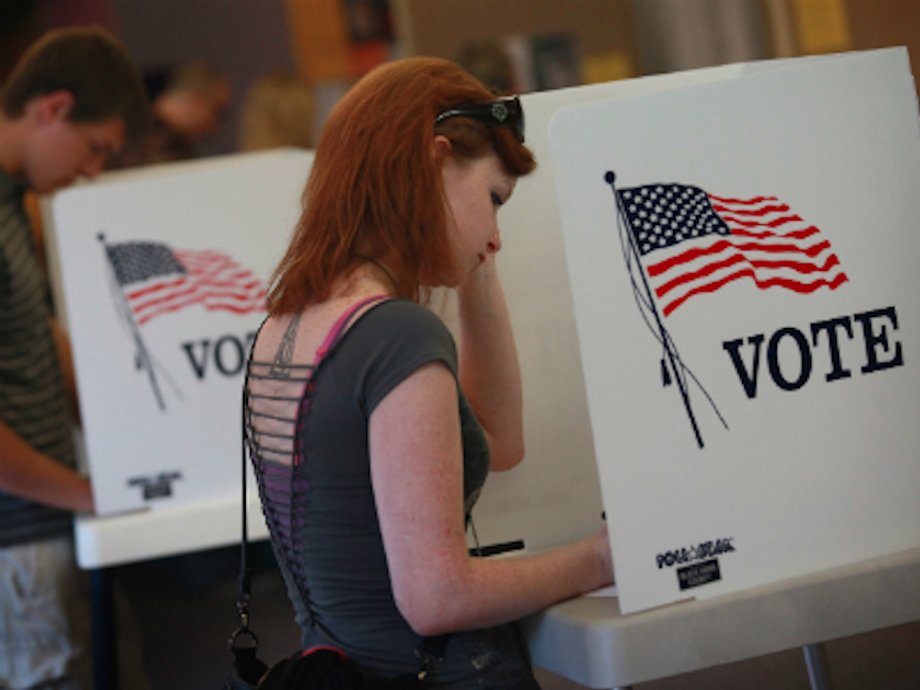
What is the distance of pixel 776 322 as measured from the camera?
1281mm

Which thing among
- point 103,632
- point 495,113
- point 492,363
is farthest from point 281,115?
point 495,113

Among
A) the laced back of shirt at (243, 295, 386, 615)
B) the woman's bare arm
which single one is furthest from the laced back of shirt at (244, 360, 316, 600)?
the woman's bare arm

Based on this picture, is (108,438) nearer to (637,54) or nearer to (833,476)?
(833,476)

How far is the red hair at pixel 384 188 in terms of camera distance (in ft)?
4.38

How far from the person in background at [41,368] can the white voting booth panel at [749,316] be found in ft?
5.44

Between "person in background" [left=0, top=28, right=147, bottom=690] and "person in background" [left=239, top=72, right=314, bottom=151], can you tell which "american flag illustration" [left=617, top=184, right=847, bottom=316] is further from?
"person in background" [left=239, top=72, right=314, bottom=151]

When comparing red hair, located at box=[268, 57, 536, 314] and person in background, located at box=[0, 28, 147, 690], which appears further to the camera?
person in background, located at box=[0, 28, 147, 690]

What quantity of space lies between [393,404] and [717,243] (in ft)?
1.11

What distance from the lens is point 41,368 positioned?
2.72 m

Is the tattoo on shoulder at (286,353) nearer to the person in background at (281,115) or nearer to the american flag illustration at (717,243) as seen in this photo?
the american flag illustration at (717,243)

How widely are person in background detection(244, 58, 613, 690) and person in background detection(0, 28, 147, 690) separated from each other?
4.53ft

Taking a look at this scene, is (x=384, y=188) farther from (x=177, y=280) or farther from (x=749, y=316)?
(x=177, y=280)

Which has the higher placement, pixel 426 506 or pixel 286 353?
pixel 286 353

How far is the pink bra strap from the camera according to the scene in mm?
1278
